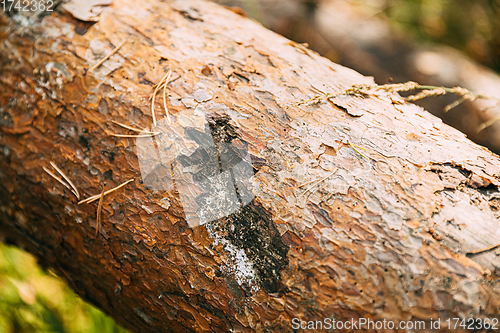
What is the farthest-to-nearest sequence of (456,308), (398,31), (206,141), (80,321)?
(398,31) < (80,321) < (206,141) < (456,308)

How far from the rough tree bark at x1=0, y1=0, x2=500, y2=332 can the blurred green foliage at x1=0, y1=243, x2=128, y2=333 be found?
58cm

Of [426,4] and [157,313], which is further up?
[426,4]

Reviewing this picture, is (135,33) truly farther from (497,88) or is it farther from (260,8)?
(497,88)

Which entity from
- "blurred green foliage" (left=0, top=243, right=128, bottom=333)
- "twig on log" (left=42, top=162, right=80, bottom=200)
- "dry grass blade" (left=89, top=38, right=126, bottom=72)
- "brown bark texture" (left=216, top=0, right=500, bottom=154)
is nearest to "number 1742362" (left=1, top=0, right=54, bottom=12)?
"dry grass blade" (left=89, top=38, right=126, bottom=72)

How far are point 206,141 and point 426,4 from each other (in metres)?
3.02

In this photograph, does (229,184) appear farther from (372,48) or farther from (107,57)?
(372,48)

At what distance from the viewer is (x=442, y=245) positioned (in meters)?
0.76

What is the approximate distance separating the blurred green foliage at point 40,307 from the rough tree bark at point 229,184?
0.58 m

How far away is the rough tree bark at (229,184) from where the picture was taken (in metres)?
0.77

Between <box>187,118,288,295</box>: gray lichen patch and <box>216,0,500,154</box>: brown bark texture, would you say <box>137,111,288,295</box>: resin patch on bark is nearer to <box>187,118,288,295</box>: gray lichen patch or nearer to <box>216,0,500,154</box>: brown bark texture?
<box>187,118,288,295</box>: gray lichen patch

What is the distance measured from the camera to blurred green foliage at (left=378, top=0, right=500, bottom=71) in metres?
2.63

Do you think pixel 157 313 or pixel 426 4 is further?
pixel 426 4

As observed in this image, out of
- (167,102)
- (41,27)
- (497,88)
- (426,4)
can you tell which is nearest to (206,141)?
(167,102)

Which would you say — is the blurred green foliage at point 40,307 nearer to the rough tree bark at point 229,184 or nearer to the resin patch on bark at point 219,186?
the rough tree bark at point 229,184
